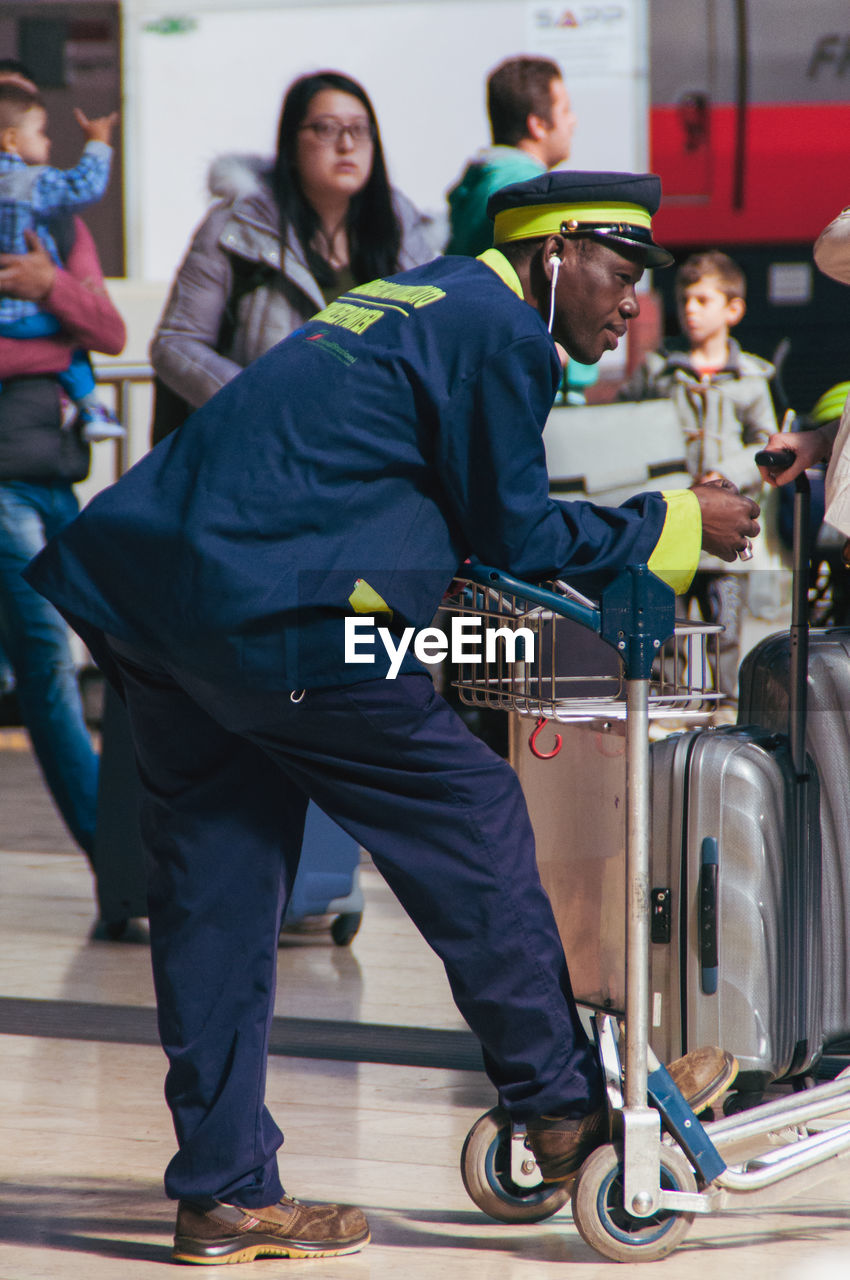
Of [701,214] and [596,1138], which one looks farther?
[701,214]

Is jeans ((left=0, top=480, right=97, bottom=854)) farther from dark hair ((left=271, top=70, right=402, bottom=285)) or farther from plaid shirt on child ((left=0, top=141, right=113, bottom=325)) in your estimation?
dark hair ((left=271, top=70, right=402, bottom=285))

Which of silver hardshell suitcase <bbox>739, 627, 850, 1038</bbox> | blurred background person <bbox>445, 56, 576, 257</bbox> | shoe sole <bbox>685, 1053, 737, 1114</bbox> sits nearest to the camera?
shoe sole <bbox>685, 1053, 737, 1114</bbox>

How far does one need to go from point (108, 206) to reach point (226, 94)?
2.00 ft

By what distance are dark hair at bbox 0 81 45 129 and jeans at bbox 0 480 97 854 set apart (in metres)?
1.32

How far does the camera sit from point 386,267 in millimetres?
4773

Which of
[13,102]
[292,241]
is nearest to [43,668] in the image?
[292,241]

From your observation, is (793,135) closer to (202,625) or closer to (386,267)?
(386,267)

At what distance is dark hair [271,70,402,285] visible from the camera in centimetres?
469

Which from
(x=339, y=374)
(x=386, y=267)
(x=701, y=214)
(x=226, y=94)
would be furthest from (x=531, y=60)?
(x=339, y=374)

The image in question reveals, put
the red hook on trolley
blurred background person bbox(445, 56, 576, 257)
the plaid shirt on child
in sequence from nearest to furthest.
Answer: the red hook on trolley, blurred background person bbox(445, 56, 576, 257), the plaid shirt on child

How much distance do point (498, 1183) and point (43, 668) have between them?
259 cm

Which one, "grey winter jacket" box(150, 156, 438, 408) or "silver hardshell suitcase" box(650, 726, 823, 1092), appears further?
"grey winter jacket" box(150, 156, 438, 408)

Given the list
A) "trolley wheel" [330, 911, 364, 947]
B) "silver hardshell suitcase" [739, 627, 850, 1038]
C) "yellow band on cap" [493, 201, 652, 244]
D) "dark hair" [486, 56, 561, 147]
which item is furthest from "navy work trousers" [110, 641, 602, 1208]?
"dark hair" [486, 56, 561, 147]

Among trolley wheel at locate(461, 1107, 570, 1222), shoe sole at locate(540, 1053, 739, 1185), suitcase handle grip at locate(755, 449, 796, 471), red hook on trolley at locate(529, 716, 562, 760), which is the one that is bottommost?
trolley wheel at locate(461, 1107, 570, 1222)
